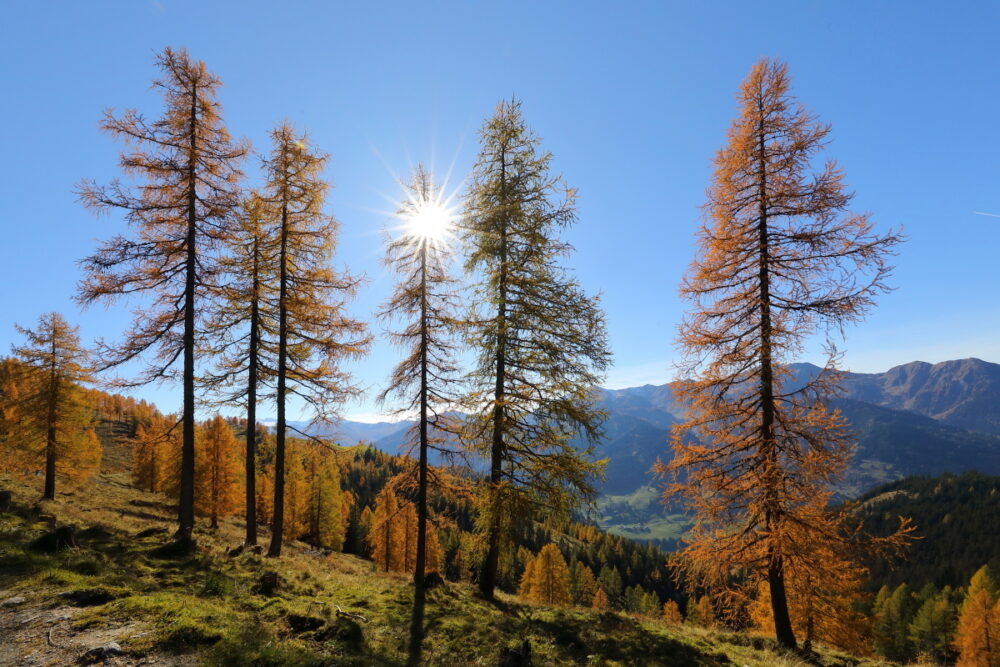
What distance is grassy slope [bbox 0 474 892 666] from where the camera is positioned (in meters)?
6.54

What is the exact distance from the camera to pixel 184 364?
13312 mm

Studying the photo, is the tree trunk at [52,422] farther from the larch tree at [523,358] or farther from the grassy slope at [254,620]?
the larch tree at [523,358]

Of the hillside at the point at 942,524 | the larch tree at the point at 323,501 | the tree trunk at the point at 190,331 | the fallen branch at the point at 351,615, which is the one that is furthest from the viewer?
the hillside at the point at 942,524

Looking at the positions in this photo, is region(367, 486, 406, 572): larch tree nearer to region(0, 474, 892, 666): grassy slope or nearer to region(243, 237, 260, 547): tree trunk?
region(243, 237, 260, 547): tree trunk

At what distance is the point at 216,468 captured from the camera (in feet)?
109

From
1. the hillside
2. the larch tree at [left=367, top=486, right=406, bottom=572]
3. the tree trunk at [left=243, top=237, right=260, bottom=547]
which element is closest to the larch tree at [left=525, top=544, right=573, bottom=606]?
the larch tree at [left=367, top=486, right=406, bottom=572]

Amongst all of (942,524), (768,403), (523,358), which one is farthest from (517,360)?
(942,524)

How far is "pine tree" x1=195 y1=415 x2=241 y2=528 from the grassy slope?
21.0 m

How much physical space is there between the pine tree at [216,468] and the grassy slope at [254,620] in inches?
826

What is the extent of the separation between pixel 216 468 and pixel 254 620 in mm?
31774

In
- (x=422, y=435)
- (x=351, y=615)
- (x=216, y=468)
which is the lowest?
(x=216, y=468)

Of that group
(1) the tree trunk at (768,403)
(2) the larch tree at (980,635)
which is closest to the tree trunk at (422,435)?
(1) the tree trunk at (768,403)

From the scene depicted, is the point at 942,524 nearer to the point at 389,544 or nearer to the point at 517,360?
the point at 389,544

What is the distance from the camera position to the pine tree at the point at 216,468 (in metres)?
32.8
